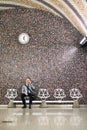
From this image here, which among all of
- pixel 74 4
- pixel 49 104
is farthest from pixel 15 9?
pixel 49 104

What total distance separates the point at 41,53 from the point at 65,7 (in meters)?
2.66

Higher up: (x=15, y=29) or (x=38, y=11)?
(x=38, y=11)

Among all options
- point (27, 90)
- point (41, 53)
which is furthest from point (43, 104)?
point (41, 53)

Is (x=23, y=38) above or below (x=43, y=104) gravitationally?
above

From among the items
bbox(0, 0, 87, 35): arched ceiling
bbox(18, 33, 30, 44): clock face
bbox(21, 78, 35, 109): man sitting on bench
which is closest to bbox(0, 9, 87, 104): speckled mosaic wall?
bbox(18, 33, 30, 44): clock face

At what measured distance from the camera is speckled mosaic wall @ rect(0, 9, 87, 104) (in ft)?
40.9

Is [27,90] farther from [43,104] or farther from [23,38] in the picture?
[23,38]

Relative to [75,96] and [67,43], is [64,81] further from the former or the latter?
[67,43]

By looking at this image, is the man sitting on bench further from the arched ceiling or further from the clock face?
the arched ceiling

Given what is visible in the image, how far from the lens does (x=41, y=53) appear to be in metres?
12.6

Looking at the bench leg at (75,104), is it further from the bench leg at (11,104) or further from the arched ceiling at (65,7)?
the arched ceiling at (65,7)

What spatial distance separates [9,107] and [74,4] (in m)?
5.10

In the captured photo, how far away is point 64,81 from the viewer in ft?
40.9

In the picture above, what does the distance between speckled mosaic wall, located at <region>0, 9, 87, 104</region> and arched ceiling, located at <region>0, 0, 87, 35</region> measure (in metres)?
0.48
